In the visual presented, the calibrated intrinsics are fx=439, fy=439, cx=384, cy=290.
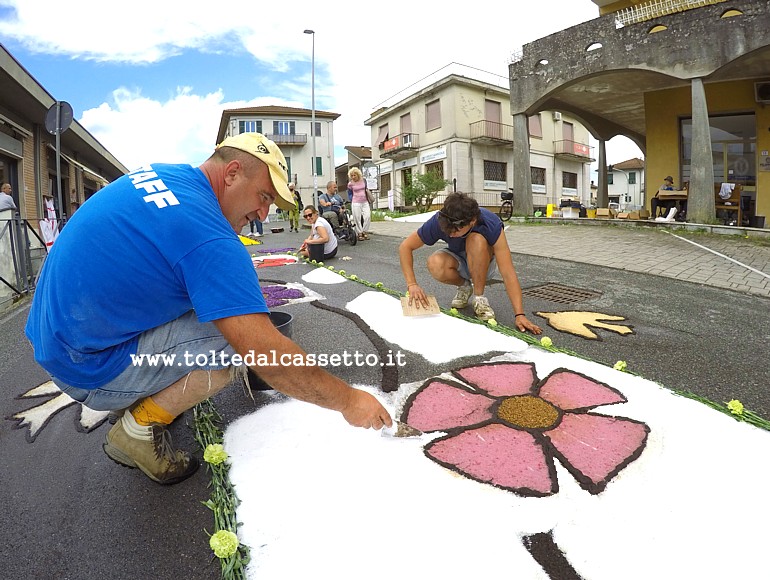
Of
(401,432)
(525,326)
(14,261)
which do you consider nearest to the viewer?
(401,432)

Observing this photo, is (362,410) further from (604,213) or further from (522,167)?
(604,213)

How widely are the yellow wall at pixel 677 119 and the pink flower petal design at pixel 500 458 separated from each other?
13373mm

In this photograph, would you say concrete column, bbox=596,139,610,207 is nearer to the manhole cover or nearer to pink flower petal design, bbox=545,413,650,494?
the manhole cover

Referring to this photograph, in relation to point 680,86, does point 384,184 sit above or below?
above

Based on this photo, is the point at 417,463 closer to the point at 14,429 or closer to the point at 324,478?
the point at 324,478

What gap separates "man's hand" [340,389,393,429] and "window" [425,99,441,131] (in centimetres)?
2401

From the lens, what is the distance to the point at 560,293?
163 inches

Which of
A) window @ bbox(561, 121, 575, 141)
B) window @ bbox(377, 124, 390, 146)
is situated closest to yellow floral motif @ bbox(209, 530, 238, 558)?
window @ bbox(377, 124, 390, 146)

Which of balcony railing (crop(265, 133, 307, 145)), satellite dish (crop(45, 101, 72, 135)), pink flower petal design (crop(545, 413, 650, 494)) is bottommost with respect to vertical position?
pink flower petal design (crop(545, 413, 650, 494))

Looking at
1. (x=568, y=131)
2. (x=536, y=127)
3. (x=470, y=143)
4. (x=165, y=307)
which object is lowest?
(x=165, y=307)

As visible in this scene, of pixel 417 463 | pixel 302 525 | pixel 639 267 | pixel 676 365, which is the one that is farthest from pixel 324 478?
pixel 639 267

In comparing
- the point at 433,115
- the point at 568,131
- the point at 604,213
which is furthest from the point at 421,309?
the point at 568,131

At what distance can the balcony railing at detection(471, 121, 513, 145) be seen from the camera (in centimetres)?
2283

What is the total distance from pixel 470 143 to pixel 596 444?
2343cm
